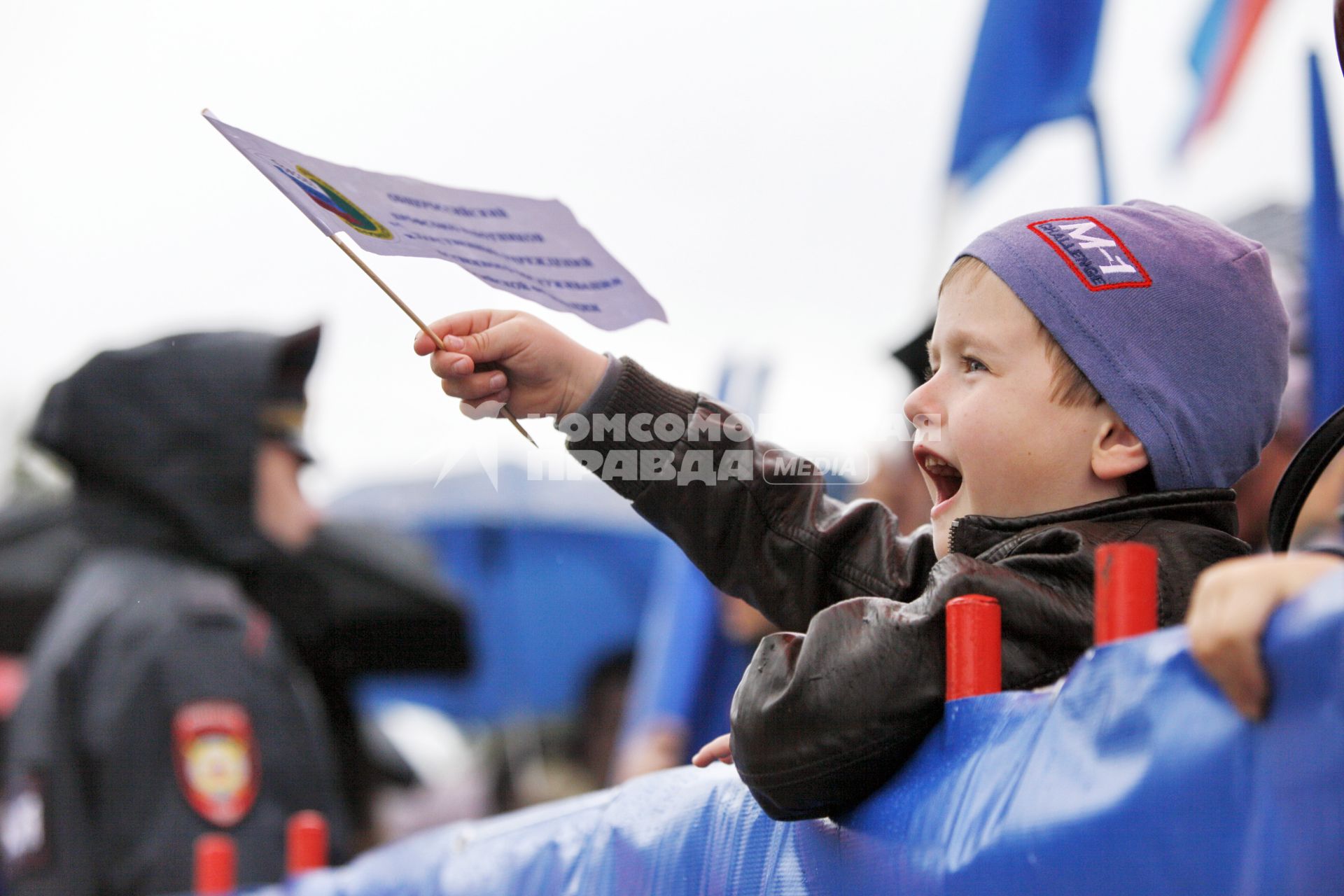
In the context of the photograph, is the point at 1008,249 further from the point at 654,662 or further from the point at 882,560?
the point at 654,662

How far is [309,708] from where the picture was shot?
3.52m

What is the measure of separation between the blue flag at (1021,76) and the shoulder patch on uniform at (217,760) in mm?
2177

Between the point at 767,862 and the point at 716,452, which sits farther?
the point at 716,452

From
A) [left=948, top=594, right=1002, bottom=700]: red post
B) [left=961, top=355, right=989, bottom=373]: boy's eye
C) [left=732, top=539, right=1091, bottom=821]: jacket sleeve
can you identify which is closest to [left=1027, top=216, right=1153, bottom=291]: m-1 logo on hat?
[left=961, top=355, right=989, bottom=373]: boy's eye

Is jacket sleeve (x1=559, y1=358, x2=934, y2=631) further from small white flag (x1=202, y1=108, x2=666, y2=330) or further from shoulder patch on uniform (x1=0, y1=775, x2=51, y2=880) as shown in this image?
shoulder patch on uniform (x1=0, y1=775, x2=51, y2=880)

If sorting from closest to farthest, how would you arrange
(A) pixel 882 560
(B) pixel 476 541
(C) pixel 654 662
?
1. (A) pixel 882 560
2. (C) pixel 654 662
3. (B) pixel 476 541

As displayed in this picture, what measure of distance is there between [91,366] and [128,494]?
1.36 feet

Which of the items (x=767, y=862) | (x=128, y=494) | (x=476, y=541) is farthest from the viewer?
(x=476, y=541)

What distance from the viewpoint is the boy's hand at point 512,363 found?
134cm

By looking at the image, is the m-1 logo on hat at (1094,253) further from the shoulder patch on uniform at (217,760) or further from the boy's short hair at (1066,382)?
the shoulder patch on uniform at (217,760)

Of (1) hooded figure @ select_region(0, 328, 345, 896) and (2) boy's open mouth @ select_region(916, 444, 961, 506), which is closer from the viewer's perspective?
(2) boy's open mouth @ select_region(916, 444, 961, 506)

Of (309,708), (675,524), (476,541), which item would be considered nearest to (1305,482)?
(675,524)

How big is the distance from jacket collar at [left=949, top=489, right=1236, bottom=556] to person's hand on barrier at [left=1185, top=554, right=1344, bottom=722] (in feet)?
1.42

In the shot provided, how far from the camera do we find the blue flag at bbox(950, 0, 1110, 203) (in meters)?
3.69
